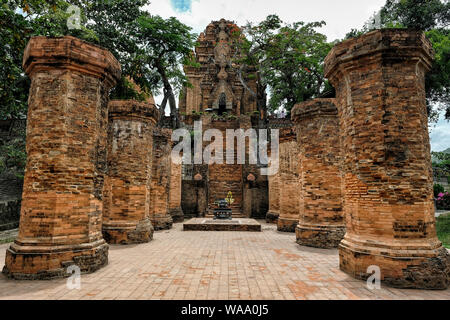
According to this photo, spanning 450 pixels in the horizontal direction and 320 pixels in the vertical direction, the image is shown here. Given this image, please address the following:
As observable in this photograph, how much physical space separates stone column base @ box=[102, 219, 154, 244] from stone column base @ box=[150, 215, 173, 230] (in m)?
3.14

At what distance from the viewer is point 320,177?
8.58 meters

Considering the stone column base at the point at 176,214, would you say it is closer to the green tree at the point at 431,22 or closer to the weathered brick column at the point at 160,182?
the weathered brick column at the point at 160,182

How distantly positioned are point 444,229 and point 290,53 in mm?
15601

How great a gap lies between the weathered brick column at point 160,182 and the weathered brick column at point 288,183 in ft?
17.4

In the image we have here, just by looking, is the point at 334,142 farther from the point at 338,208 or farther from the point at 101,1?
the point at 101,1

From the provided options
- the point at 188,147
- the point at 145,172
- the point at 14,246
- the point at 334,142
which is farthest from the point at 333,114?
the point at 188,147

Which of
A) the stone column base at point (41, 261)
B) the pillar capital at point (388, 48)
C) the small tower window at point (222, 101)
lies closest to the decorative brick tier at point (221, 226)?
the stone column base at point (41, 261)

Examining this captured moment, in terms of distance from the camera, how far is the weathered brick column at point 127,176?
8.66m

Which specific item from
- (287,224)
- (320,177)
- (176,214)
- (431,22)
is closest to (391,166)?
(320,177)

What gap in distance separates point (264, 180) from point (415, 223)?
1218 centimetres

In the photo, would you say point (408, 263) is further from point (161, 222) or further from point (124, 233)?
point (161, 222)

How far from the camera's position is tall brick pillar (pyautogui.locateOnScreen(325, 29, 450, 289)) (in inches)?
188

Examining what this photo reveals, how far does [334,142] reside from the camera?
28.7 ft
